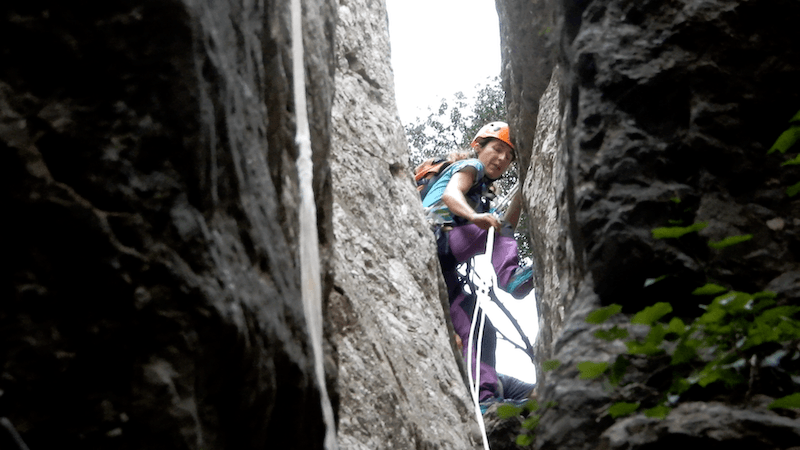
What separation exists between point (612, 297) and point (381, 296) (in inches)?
88.7

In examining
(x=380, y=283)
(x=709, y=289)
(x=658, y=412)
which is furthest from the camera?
(x=380, y=283)

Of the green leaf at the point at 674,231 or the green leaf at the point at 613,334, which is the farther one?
the green leaf at the point at 674,231

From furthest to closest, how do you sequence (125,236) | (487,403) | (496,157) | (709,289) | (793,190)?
(496,157)
(487,403)
(793,190)
(709,289)
(125,236)

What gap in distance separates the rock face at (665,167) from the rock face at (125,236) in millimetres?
1627

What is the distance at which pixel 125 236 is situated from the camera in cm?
201

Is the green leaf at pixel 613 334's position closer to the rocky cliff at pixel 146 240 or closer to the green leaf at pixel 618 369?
the green leaf at pixel 618 369

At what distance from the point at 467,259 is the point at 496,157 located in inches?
43.0

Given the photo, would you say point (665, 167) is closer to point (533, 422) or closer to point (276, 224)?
point (533, 422)

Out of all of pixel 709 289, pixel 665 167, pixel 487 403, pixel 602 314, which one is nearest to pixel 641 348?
pixel 602 314

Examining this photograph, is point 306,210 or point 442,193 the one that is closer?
point 306,210

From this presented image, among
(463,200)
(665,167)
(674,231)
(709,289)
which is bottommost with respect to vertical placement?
(709,289)

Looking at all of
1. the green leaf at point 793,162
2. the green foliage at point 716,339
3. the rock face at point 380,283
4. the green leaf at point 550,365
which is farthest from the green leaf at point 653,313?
the rock face at point 380,283

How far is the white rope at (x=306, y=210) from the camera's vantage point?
300cm

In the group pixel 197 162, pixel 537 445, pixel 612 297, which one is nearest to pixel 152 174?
pixel 197 162
